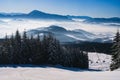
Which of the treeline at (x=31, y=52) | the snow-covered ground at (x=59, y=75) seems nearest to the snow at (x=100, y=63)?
the treeline at (x=31, y=52)

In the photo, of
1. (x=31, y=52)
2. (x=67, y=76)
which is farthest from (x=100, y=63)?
(x=67, y=76)

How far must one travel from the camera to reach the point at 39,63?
77.3 metres

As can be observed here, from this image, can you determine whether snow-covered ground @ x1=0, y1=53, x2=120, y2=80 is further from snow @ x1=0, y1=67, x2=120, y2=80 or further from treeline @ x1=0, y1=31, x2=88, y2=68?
treeline @ x1=0, y1=31, x2=88, y2=68

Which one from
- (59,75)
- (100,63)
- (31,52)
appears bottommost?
(100,63)

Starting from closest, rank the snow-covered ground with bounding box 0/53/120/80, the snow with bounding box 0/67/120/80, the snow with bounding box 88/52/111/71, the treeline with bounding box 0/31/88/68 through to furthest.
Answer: the snow with bounding box 0/67/120/80, the snow-covered ground with bounding box 0/53/120/80, the treeline with bounding box 0/31/88/68, the snow with bounding box 88/52/111/71

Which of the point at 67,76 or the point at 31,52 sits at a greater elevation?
the point at 67,76

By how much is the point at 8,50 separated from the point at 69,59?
17959mm

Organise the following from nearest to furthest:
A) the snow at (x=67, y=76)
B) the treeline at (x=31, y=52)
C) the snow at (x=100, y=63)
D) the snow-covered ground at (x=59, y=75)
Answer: the snow at (x=67, y=76)
the snow-covered ground at (x=59, y=75)
the treeline at (x=31, y=52)
the snow at (x=100, y=63)

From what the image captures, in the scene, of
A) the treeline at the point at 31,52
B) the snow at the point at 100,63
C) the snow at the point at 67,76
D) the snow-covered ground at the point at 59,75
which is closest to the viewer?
the snow at the point at 67,76

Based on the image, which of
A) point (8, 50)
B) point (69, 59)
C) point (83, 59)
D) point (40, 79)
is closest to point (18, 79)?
point (40, 79)

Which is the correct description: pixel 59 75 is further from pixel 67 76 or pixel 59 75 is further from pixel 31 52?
pixel 31 52

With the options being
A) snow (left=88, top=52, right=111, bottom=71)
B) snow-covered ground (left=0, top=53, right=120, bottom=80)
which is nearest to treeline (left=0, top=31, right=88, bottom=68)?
snow (left=88, top=52, right=111, bottom=71)

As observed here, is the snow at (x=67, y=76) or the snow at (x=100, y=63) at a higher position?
the snow at (x=67, y=76)

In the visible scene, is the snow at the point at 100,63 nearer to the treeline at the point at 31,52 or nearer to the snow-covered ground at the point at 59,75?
the treeline at the point at 31,52
